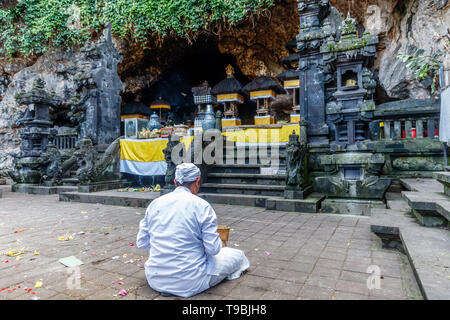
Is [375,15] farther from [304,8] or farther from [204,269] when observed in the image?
[204,269]

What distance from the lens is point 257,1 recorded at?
14.9m

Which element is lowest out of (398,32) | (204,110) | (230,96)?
(204,110)

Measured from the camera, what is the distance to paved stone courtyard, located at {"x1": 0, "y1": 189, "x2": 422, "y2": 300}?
2596 mm

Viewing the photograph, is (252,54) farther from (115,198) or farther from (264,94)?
(115,198)

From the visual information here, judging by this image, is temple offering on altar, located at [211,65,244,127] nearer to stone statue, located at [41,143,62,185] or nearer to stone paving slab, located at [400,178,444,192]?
stone statue, located at [41,143,62,185]

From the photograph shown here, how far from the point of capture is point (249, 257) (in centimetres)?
355

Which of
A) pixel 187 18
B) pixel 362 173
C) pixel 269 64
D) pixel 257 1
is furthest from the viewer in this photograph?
pixel 269 64

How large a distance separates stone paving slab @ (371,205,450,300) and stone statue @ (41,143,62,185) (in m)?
11.5

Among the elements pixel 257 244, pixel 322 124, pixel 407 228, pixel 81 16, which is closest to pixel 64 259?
pixel 257 244

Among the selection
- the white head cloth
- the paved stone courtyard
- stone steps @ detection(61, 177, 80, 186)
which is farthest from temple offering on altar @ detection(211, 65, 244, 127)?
the white head cloth

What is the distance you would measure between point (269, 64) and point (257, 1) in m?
5.42

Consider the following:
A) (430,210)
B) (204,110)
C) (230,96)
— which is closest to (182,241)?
(430,210)

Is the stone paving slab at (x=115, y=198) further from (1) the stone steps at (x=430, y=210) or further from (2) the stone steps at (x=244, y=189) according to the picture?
(1) the stone steps at (x=430, y=210)

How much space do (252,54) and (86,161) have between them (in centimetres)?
1506
